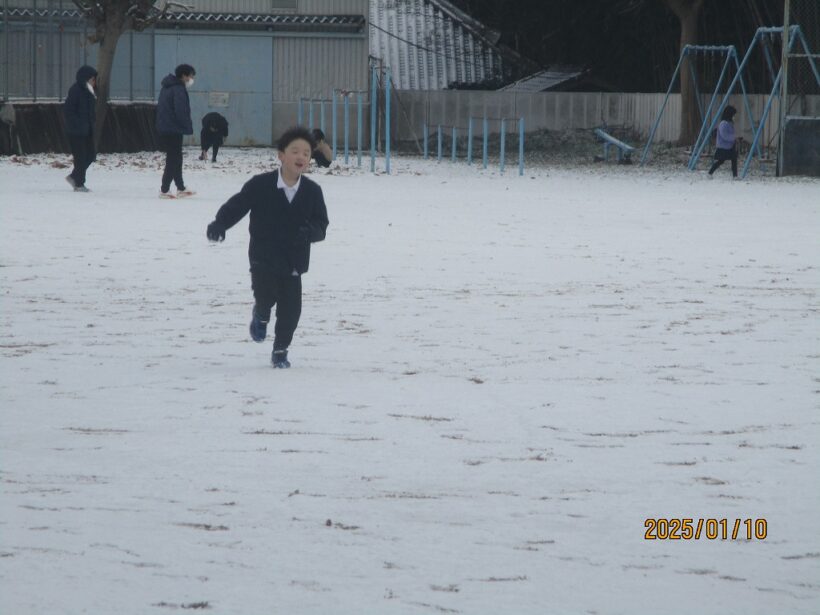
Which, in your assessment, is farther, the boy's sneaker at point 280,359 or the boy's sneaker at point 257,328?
the boy's sneaker at point 257,328

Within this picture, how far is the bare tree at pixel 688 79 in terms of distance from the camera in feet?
112

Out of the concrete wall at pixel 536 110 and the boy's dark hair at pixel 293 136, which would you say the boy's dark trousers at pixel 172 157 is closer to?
the boy's dark hair at pixel 293 136

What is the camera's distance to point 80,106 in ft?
60.8

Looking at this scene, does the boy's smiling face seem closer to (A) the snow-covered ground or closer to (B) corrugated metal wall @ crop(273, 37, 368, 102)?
(A) the snow-covered ground

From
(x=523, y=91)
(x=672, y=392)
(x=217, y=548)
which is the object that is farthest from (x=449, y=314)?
(x=523, y=91)

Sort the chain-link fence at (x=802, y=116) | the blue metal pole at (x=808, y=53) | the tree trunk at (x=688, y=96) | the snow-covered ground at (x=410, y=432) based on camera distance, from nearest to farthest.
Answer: the snow-covered ground at (x=410, y=432)
the blue metal pole at (x=808, y=53)
the chain-link fence at (x=802, y=116)
the tree trunk at (x=688, y=96)

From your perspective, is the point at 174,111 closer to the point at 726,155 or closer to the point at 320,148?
the point at 320,148

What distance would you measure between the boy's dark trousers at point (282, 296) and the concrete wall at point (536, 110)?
99.2 ft

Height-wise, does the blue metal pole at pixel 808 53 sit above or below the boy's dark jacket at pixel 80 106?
above

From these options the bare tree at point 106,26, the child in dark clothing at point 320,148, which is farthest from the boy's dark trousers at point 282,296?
the bare tree at point 106,26

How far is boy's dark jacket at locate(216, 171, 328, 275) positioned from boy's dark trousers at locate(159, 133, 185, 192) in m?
10.7

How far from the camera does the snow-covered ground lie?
4238 millimetres

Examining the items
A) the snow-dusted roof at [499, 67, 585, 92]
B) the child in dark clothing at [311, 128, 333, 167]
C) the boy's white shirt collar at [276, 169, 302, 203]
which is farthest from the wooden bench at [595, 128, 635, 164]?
the boy's white shirt collar at [276, 169, 302, 203]

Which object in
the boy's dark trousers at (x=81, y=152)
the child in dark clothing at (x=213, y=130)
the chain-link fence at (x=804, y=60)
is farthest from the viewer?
the child in dark clothing at (x=213, y=130)
